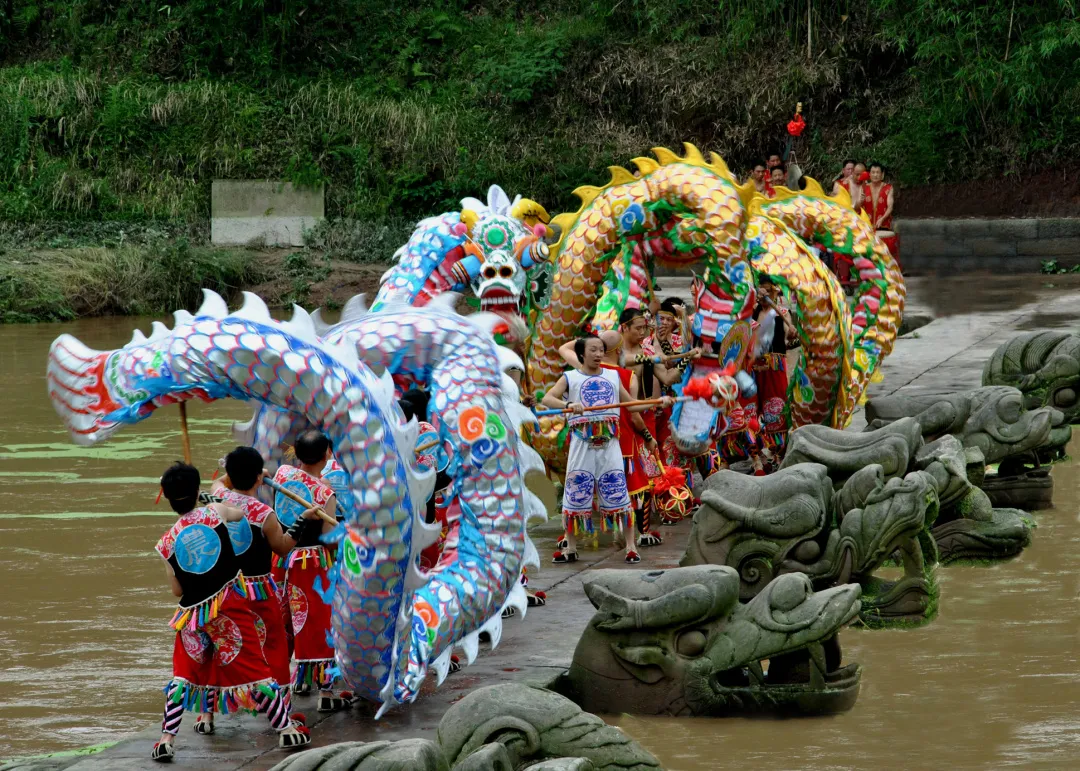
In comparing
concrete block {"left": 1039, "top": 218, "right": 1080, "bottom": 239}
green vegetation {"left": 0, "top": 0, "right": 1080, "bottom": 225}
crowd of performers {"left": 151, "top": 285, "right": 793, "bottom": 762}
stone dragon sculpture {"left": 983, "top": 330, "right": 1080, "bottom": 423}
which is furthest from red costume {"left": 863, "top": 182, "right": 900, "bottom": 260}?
crowd of performers {"left": 151, "top": 285, "right": 793, "bottom": 762}

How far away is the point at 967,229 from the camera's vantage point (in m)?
24.3

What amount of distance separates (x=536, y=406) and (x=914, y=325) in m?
11.3

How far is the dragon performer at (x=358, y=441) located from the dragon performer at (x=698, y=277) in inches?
131

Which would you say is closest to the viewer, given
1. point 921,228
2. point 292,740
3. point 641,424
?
point 292,740

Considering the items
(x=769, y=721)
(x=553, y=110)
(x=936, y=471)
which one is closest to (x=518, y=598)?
(x=769, y=721)

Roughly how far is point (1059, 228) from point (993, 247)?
996 millimetres

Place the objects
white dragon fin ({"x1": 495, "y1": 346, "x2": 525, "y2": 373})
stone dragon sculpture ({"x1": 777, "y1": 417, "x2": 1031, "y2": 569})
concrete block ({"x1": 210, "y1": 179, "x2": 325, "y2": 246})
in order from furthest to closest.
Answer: concrete block ({"x1": 210, "y1": 179, "x2": 325, "y2": 246}) < stone dragon sculpture ({"x1": 777, "y1": 417, "x2": 1031, "y2": 569}) < white dragon fin ({"x1": 495, "y1": 346, "x2": 525, "y2": 373})

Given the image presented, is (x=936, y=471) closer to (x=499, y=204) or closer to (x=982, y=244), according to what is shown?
(x=499, y=204)

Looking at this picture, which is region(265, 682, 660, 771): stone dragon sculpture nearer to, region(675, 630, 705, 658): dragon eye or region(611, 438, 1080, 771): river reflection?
region(611, 438, 1080, 771): river reflection

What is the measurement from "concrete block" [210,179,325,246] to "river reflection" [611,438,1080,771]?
63.2 feet

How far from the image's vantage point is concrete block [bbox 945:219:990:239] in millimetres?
24328

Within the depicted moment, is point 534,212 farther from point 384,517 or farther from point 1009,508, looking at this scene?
point 384,517

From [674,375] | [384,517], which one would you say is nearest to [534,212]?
[674,375]

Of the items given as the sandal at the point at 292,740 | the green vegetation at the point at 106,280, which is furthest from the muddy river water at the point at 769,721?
the green vegetation at the point at 106,280
